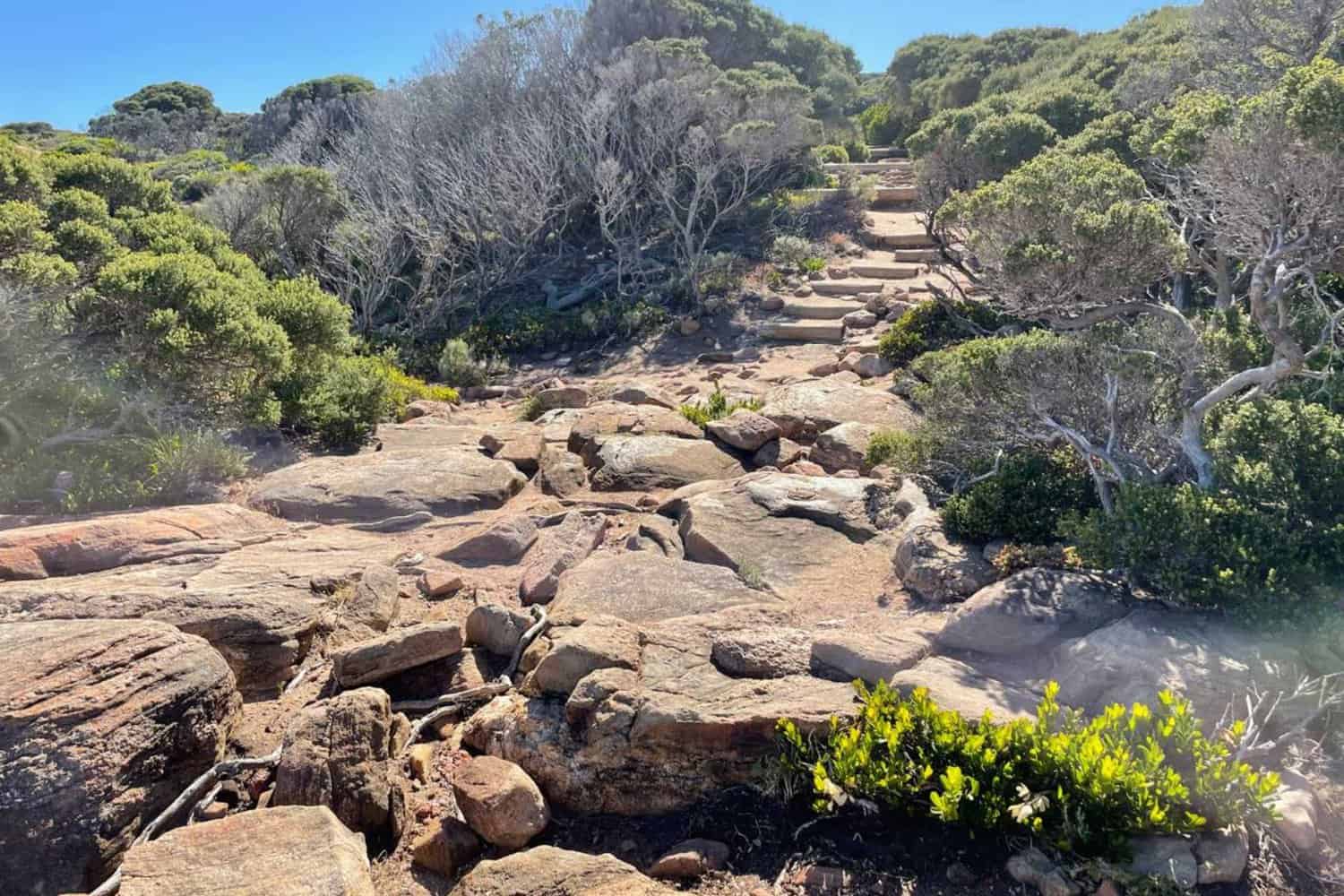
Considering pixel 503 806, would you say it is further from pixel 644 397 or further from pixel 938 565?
pixel 644 397

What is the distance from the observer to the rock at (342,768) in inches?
148

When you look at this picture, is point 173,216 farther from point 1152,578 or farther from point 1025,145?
point 1025,145

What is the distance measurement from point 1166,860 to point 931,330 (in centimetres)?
1093

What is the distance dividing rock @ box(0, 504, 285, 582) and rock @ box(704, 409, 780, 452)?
4.95 metres

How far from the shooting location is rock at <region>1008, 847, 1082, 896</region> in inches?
128

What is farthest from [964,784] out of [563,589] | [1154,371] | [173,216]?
[173,216]

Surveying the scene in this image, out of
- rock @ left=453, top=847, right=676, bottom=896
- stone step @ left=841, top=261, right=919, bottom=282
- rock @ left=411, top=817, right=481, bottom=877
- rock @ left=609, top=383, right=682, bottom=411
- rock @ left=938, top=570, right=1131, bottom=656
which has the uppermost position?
stone step @ left=841, top=261, right=919, bottom=282

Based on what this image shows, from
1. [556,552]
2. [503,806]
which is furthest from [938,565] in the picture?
[503,806]

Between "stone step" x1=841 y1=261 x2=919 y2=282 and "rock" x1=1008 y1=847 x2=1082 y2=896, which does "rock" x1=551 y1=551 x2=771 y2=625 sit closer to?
"rock" x1=1008 y1=847 x2=1082 y2=896

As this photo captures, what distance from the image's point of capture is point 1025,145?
16125 mm

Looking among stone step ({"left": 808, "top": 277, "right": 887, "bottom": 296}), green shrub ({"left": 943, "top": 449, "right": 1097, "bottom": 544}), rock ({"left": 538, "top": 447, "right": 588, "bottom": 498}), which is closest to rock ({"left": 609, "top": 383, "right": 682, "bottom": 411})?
rock ({"left": 538, "top": 447, "right": 588, "bottom": 498})

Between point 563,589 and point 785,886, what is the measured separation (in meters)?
2.94

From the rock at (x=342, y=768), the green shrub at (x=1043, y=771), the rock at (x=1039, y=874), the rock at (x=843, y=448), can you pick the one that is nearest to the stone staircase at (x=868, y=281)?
the rock at (x=843, y=448)

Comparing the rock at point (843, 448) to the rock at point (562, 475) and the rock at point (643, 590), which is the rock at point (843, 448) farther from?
the rock at point (643, 590)
